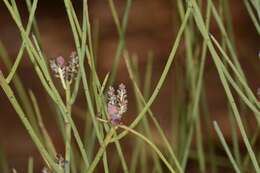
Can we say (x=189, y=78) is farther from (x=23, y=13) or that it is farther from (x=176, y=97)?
(x=23, y=13)

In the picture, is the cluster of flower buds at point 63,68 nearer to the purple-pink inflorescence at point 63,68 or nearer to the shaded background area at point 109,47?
the purple-pink inflorescence at point 63,68

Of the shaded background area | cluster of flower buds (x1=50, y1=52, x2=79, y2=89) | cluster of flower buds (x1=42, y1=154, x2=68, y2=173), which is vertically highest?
the shaded background area

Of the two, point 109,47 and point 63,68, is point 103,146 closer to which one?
point 63,68

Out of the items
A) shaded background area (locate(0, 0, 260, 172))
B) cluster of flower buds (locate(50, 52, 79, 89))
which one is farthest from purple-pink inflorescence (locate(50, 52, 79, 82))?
shaded background area (locate(0, 0, 260, 172))

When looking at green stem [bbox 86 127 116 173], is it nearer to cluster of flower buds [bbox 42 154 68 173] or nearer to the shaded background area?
cluster of flower buds [bbox 42 154 68 173]

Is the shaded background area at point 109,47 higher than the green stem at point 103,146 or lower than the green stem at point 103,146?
higher

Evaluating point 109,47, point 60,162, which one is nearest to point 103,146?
point 60,162

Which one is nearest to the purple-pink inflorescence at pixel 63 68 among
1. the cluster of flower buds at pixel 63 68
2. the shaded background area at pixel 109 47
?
the cluster of flower buds at pixel 63 68

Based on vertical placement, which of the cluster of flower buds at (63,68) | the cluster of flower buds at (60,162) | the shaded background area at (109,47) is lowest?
the cluster of flower buds at (60,162)

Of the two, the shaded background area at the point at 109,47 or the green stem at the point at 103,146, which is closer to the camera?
the green stem at the point at 103,146

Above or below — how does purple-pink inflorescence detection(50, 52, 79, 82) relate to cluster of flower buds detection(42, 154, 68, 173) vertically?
above
